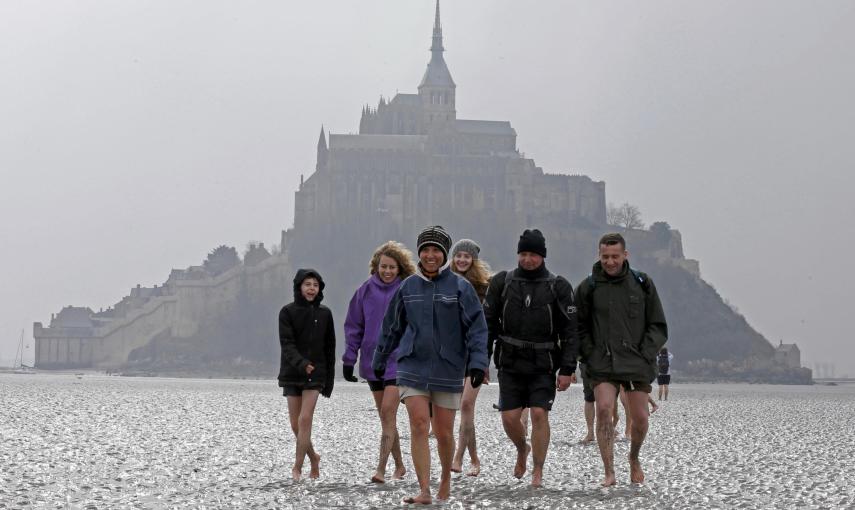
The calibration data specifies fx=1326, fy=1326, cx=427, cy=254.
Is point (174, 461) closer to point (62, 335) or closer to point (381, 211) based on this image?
point (381, 211)

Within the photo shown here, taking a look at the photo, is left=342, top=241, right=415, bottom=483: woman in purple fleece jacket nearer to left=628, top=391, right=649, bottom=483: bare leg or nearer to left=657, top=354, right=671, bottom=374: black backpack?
left=628, top=391, right=649, bottom=483: bare leg

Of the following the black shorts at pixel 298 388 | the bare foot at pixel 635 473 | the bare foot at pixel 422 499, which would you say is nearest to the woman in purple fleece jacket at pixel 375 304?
the black shorts at pixel 298 388

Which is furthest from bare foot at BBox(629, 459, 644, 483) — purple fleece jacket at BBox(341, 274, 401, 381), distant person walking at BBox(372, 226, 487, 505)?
purple fleece jacket at BBox(341, 274, 401, 381)

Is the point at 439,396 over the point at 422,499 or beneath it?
over

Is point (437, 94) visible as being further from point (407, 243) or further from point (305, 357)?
point (305, 357)

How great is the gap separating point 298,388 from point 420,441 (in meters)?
1.71

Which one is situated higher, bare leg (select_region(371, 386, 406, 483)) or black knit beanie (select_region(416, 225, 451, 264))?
black knit beanie (select_region(416, 225, 451, 264))

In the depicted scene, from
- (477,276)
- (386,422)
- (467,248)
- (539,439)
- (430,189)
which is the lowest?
(539,439)

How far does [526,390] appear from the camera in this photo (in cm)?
836

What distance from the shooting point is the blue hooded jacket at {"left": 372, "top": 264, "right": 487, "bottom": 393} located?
7.29m

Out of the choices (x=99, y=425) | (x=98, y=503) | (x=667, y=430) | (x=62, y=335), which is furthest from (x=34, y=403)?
(x=62, y=335)

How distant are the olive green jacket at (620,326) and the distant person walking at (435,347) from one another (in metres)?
1.20

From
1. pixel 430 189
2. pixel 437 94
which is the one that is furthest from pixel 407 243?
pixel 437 94

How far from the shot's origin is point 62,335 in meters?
129
